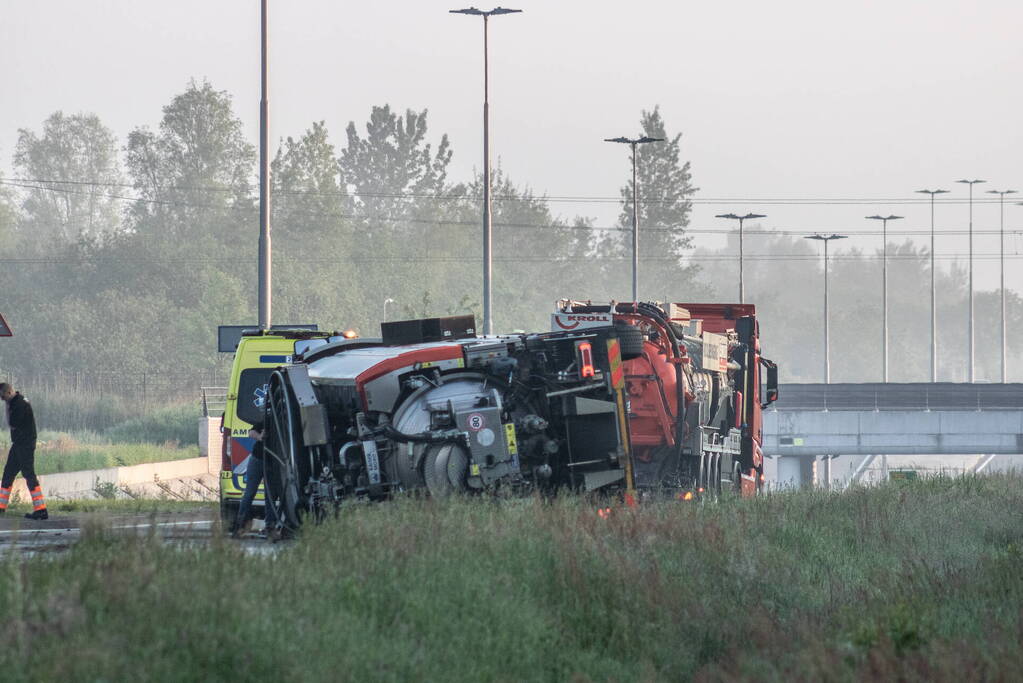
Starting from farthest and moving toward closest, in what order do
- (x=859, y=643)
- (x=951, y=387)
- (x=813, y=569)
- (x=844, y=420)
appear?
1. (x=951, y=387)
2. (x=844, y=420)
3. (x=813, y=569)
4. (x=859, y=643)

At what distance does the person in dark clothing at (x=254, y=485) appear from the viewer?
51.9 ft

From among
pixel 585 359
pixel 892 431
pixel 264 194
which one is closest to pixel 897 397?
pixel 892 431

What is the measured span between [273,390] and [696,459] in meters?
6.18

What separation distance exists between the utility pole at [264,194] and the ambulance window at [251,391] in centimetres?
887

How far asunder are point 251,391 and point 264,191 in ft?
36.2

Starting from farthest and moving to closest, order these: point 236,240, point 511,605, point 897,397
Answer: point 236,240
point 897,397
point 511,605

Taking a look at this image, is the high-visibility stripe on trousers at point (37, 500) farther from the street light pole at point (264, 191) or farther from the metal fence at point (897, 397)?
the metal fence at point (897, 397)


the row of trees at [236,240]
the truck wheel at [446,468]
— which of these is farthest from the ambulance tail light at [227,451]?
the row of trees at [236,240]

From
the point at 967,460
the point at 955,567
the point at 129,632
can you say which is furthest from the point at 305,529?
the point at 967,460

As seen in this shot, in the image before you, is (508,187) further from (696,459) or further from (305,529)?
(305,529)

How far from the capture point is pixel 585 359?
50.7ft

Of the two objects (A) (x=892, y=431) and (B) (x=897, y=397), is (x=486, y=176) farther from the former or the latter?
(B) (x=897, y=397)

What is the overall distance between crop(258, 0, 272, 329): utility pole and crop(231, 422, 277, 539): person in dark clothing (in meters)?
10.2

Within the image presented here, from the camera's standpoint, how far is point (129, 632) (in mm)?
8156
